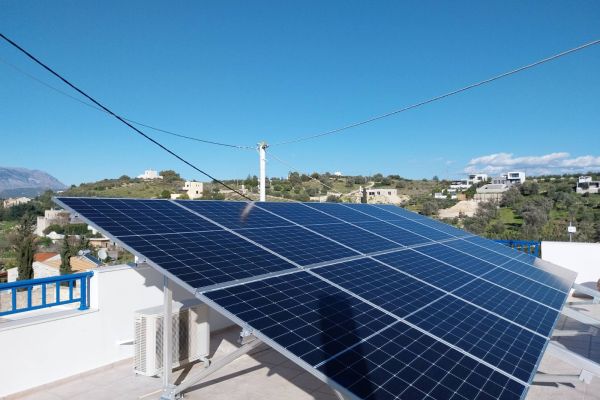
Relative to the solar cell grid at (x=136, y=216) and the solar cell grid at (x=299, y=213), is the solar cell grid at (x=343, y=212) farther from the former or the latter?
the solar cell grid at (x=136, y=216)

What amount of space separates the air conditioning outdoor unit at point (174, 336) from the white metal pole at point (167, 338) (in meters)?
0.44

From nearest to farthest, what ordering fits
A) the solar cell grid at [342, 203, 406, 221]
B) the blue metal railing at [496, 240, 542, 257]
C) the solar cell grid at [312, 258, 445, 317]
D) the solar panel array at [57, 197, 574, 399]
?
the solar panel array at [57, 197, 574, 399] < the solar cell grid at [312, 258, 445, 317] < the solar cell grid at [342, 203, 406, 221] < the blue metal railing at [496, 240, 542, 257]

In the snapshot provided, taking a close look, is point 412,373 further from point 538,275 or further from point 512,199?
point 512,199

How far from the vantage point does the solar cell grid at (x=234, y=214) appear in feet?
26.8

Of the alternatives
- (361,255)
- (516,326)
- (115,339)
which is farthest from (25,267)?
(516,326)

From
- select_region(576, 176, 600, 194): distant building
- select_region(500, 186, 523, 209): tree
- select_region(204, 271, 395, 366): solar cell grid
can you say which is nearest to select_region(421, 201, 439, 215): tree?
select_region(500, 186, 523, 209): tree

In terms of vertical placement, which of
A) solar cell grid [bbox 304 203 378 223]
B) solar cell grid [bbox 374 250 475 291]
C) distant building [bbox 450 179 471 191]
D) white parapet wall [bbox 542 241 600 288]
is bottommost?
white parapet wall [bbox 542 241 600 288]

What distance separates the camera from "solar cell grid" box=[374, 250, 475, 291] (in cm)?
705

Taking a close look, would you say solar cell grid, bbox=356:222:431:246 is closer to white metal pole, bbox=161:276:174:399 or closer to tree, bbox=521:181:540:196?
white metal pole, bbox=161:276:174:399

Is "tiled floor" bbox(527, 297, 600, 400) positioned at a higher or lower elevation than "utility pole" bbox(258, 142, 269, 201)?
lower

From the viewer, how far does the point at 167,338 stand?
6.20 metres

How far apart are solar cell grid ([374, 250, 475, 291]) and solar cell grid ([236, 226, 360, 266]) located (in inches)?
32.1

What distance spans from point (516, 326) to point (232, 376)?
489 centimetres

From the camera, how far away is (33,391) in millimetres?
6652
